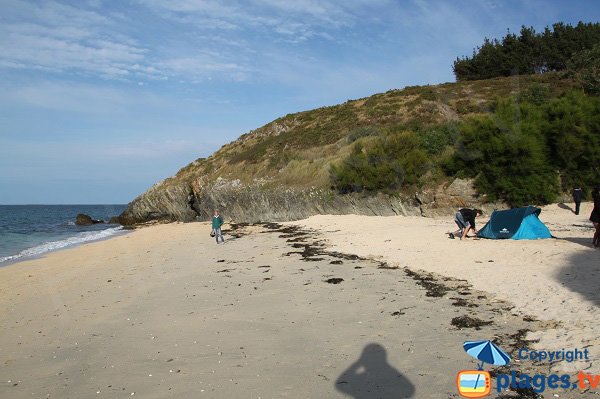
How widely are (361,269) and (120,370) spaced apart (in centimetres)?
647

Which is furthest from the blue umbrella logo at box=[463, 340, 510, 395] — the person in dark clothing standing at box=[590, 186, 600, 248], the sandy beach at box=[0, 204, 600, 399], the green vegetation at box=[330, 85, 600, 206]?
the green vegetation at box=[330, 85, 600, 206]

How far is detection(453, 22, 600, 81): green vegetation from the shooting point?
51.2m

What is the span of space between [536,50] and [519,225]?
49071 mm

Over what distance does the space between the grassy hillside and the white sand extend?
7.62 m

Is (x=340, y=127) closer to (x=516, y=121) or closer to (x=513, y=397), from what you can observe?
(x=516, y=121)

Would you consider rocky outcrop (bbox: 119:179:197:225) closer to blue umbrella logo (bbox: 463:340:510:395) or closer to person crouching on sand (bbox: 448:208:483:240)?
person crouching on sand (bbox: 448:208:483:240)

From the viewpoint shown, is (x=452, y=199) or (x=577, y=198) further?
(x=452, y=199)

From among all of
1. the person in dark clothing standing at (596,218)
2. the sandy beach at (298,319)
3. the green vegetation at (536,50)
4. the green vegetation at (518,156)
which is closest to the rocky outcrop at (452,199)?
the green vegetation at (518,156)

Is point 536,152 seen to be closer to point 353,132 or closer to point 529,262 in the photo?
point 529,262

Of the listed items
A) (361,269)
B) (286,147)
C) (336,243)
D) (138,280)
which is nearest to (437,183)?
(336,243)

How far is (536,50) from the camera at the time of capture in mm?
52781

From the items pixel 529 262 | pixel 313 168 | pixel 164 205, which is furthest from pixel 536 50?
pixel 529 262

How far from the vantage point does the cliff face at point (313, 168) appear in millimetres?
23663

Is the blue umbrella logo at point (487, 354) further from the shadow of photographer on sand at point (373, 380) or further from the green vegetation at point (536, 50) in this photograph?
the green vegetation at point (536, 50)
